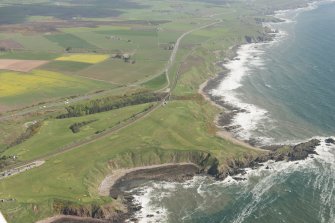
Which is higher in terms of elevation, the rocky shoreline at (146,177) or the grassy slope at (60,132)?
the grassy slope at (60,132)

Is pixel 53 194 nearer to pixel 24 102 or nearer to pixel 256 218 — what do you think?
pixel 256 218

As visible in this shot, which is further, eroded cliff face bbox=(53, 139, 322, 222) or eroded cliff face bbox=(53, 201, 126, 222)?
eroded cliff face bbox=(53, 139, 322, 222)

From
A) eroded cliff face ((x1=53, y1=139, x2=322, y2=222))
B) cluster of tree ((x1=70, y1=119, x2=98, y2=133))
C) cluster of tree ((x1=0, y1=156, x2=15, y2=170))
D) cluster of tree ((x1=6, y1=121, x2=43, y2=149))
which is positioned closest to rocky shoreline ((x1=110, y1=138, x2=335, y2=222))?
eroded cliff face ((x1=53, y1=139, x2=322, y2=222))

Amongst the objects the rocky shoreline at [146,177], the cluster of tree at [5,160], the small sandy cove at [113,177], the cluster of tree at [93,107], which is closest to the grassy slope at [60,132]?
the cluster of tree at [5,160]

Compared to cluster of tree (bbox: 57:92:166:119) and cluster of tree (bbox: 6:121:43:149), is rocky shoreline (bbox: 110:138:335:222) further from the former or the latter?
cluster of tree (bbox: 57:92:166:119)

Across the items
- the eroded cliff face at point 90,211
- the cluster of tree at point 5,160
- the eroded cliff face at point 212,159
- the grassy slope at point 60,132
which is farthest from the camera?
the grassy slope at point 60,132

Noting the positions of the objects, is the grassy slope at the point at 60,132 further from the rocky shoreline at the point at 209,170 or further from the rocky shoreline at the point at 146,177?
the rocky shoreline at the point at 209,170

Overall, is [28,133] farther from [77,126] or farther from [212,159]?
[212,159]

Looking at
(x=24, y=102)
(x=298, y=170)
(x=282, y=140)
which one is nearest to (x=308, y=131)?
(x=282, y=140)
